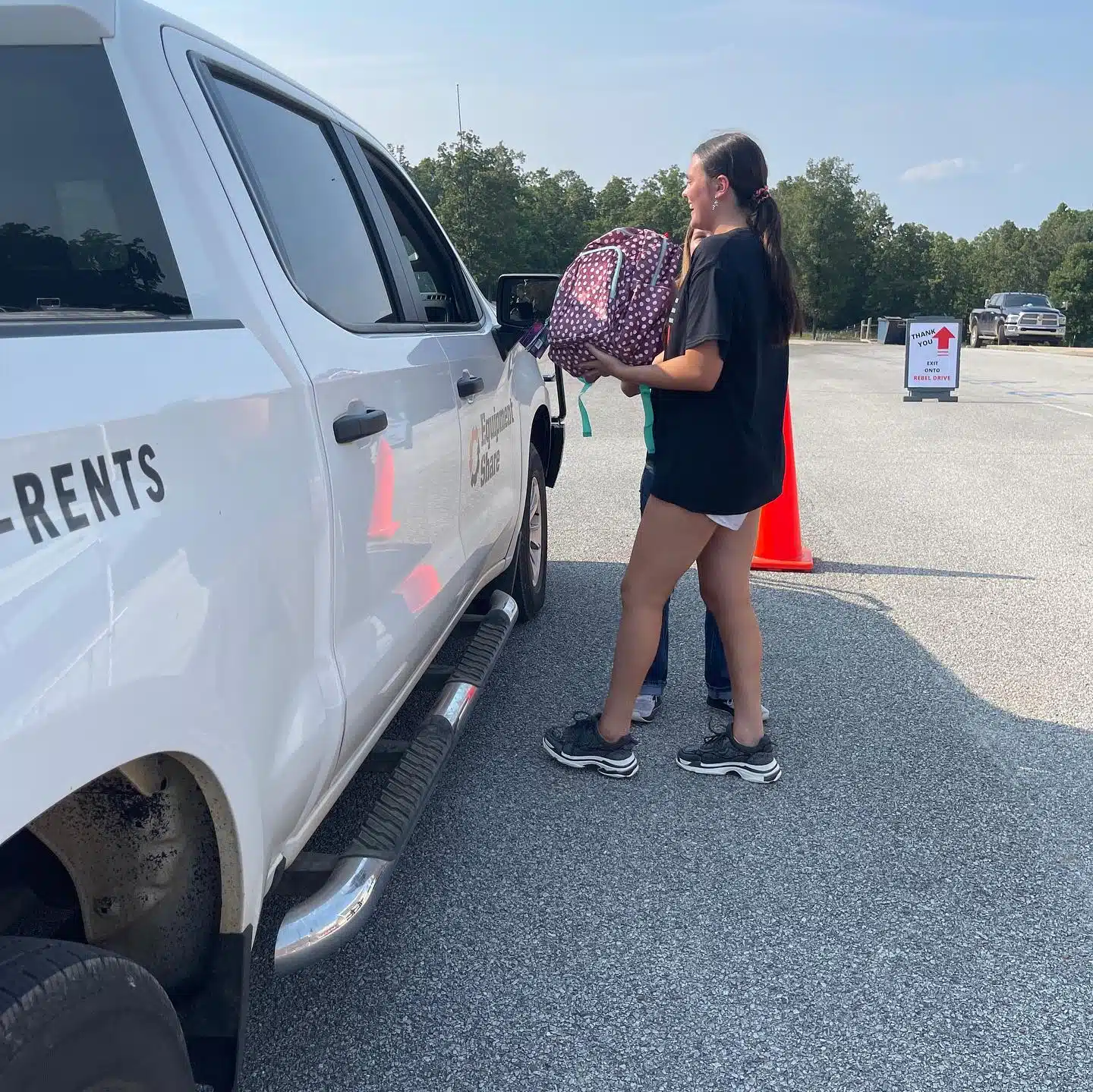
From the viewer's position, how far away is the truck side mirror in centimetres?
413

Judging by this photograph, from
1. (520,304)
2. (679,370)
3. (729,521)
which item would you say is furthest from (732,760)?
(520,304)

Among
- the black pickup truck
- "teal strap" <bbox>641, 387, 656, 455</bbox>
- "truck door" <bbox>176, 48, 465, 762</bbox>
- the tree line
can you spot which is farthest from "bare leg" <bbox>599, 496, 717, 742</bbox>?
the tree line

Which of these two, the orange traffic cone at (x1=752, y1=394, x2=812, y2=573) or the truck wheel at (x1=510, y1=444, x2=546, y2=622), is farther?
the orange traffic cone at (x1=752, y1=394, x2=812, y2=573)

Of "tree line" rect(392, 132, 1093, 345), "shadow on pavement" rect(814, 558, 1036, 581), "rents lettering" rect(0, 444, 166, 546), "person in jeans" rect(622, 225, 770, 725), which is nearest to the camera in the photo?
"rents lettering" rect(0, 444, 166, 546)

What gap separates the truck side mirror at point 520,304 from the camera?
4.13 meters

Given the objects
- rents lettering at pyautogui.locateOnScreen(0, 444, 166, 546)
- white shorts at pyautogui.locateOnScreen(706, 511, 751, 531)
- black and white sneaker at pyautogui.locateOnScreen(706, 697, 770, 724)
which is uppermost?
rents lettering at pyautogui.locateOnScreen(0, 444, 166, 546)

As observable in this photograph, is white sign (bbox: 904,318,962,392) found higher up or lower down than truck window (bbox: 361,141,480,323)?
lower down

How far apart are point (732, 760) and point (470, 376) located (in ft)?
5.18

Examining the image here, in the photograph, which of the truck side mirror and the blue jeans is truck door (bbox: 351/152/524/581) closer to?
the truck side mirror

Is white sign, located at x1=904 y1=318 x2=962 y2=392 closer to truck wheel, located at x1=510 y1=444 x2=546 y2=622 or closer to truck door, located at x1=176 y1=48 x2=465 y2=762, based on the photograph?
truck wheel, located at x1=510 y1=444 x2=546 y2=622

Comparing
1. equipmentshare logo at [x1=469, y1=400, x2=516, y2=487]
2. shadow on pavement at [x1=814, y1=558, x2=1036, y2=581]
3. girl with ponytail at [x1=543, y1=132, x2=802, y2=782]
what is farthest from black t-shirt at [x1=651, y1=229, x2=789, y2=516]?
shadow on pavement at [x1=814, y1=558, x2=1036, y2=581]

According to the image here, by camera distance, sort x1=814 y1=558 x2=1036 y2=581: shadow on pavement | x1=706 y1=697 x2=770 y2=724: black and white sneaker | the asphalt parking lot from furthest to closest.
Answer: x1=814 y1=558 x2=1036 y2=581: shadow on pavement, x1=706 y1=697 x2=770 y2=724: black and white sneaker, the asphalt parking lot

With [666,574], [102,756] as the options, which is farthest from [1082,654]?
[102,756]

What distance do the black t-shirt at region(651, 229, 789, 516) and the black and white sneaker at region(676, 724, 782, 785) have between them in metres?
0.87
